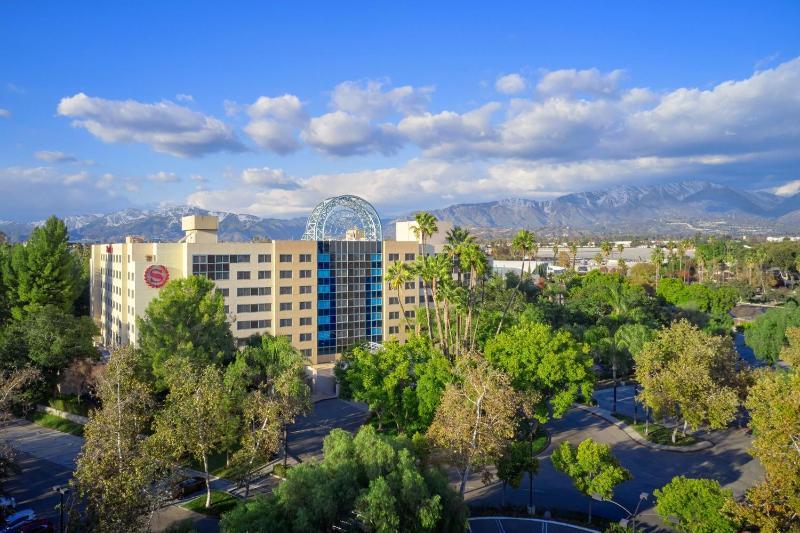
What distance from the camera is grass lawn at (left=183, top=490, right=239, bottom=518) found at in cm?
3425

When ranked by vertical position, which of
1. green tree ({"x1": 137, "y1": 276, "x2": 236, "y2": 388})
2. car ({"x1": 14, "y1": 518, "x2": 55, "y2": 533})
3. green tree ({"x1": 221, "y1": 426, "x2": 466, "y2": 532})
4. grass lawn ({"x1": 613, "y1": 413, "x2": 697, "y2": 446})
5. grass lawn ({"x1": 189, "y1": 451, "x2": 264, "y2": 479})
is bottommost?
grass lawn ({"x1": 189, "y1": 451, "x2": 264, "y2": 479})

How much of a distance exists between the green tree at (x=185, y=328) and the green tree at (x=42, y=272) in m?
25.9

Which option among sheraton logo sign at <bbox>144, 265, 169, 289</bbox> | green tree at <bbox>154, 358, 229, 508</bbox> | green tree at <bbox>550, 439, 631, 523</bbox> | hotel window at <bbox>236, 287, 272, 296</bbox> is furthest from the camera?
hotel window at <bbox>236, 287, 272, 296</bbox>

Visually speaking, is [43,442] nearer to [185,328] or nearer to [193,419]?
[185,328]

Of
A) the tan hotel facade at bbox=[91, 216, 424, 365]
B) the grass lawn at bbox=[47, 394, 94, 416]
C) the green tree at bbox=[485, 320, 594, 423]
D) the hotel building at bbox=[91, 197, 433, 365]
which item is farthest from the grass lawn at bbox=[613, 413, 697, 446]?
the grass lawn at bbox=[47, 394, 94, 416]

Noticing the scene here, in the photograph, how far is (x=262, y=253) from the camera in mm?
68312

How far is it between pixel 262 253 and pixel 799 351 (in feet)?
186

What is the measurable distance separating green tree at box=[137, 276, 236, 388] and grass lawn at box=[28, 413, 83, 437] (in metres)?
9.99

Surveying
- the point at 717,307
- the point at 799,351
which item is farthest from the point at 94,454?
the point at 717,307

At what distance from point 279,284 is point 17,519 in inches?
1576

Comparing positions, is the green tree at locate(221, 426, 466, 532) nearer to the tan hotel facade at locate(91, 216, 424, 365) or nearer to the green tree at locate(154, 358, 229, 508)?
the green tree at locate(154, 358, 229, 508)

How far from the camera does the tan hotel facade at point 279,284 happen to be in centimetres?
6500

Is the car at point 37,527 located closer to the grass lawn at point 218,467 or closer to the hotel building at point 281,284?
the grass lawn at point 218,467

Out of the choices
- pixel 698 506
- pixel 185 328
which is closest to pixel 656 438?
pixel 698 506
